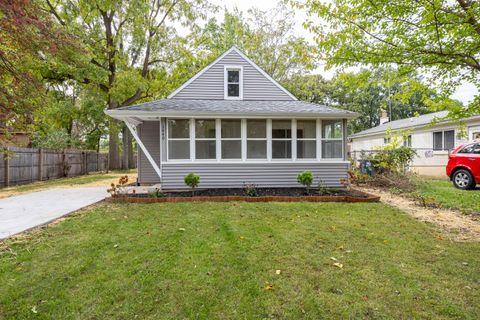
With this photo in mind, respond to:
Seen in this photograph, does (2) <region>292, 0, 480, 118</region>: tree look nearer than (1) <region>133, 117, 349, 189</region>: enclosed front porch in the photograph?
Yes

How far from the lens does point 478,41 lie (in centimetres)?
377

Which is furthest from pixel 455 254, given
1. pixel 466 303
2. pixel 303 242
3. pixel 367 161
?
pixel 367 161

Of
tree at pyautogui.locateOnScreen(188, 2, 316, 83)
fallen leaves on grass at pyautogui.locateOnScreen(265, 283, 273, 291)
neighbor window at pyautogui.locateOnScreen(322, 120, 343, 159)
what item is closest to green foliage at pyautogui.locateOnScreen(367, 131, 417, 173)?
neighbor window at pyautogui.locateOnScreen(322, 120, 343, 159)

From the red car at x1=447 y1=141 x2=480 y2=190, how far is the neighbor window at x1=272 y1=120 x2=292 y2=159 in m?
6.19

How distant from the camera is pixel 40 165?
13.1m

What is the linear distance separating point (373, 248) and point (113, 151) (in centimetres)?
2042

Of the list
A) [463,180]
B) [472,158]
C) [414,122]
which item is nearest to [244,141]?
[472,158]

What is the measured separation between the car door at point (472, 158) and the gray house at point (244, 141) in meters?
4.19

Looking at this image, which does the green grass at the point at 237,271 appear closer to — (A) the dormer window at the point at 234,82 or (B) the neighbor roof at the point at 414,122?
(A) the dormer window at the point at 234,82

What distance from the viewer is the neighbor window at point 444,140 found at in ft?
44.3

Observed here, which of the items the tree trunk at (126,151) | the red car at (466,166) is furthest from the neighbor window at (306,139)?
the tree trunk at (126,151)

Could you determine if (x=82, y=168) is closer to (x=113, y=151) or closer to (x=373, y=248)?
(x=113, y=151)

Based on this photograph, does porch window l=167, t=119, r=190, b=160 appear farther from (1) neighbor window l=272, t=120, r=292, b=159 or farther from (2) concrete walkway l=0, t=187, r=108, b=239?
(1) neighbor window l=272, t=120, r=292, b=159

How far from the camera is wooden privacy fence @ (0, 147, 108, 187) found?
11.0 m
